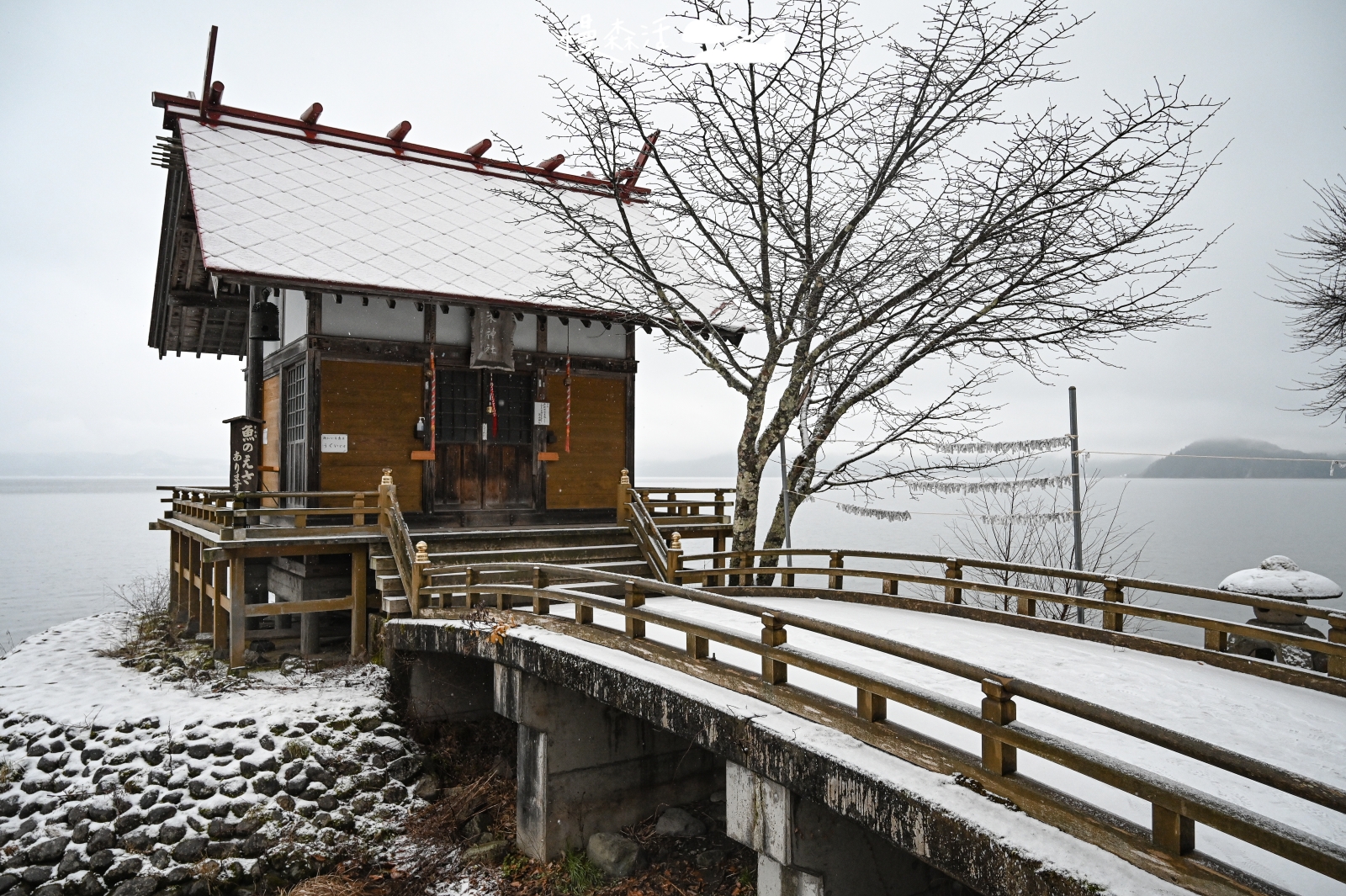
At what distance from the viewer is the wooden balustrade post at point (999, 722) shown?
16.1ft

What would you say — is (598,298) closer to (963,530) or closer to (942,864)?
(942,864)

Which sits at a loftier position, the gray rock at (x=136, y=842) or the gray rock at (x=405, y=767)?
the gray rock at (x=405, y=767)

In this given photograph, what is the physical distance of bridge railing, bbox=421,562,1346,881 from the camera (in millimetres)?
3781

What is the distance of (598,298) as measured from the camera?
12.8 metres

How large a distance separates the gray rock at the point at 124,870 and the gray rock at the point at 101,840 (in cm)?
32

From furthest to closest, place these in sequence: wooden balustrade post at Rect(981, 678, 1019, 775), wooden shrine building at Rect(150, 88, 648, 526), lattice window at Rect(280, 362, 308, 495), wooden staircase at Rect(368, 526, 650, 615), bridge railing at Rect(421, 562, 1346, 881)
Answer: lattice window at Rect(280, 362, 308, 495) < wooden shrine building at Rect(150, 88, 648, 526) < wooden staircase at Rect(368, 526, 650, 615) < wooden balustrade post at Rect(981, 678, 1019, 775) < bridge railing at Rect(421, 562, 1346, 881)

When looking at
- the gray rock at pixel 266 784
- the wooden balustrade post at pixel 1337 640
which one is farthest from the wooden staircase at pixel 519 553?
the wooden balustrade post at pixel 1337 640

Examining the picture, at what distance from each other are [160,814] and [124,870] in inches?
26.5

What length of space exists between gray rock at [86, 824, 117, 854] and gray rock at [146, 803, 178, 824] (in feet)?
1.13

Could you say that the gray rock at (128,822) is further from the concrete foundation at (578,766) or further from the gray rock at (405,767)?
the concrete foundation at (578,766)

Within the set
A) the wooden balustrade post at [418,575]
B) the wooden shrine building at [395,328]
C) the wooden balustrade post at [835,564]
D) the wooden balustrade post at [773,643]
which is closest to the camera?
the wooden balustrade post at [773,643]

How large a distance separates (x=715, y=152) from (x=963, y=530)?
15.2 m

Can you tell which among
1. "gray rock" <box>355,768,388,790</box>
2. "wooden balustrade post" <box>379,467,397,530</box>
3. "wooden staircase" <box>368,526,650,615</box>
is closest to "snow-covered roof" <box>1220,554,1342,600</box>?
"wooden staircase" <box>368,526,650,615</box>

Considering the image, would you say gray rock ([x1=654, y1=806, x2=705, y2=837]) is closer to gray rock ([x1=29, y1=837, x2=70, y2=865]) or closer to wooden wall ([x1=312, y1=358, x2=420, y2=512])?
gray rock ([x1=29, y1=837, x2=70, y2=865])
